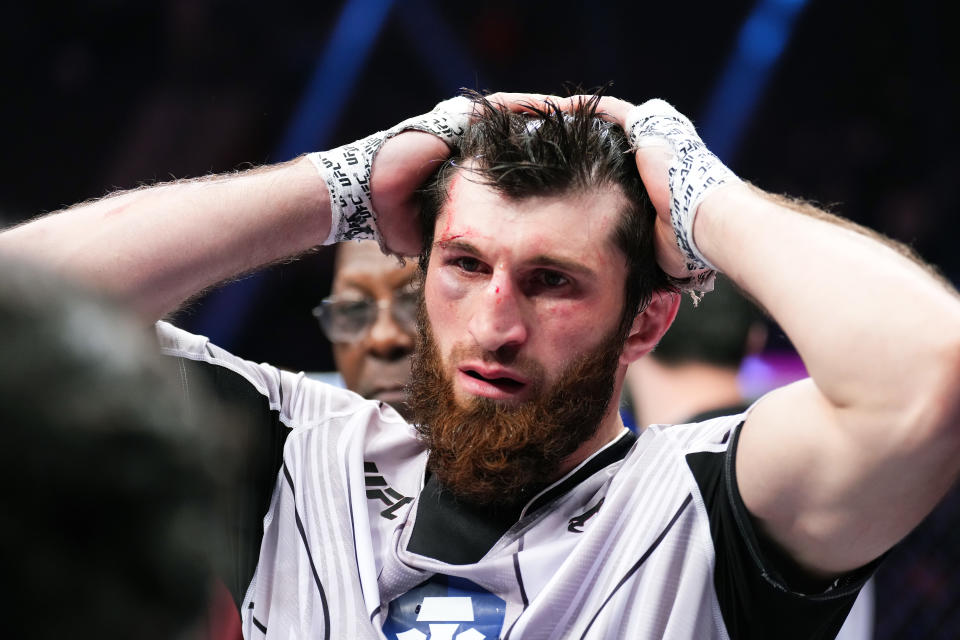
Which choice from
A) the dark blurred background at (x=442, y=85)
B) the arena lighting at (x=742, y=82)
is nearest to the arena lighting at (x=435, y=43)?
the dark blurred background at (x=442, y=85)

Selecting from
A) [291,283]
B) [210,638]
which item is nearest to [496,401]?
[210,638]

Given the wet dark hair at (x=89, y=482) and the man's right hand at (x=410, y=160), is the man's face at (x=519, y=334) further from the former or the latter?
the wet dark hair at (x=89, y=482)

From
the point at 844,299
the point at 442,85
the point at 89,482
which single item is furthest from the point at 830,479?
the point at 442,85

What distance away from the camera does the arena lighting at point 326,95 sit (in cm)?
525

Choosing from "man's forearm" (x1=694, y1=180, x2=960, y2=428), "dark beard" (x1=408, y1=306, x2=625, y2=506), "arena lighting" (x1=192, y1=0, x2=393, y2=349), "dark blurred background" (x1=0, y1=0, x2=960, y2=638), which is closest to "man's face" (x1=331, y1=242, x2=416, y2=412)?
"dark beard" (x1=408, y1=306, x2=625, y2=506)

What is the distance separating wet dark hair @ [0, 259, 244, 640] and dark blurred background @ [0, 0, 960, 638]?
4677 mm

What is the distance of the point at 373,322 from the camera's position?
124 inches

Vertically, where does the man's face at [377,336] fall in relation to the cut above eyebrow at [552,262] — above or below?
below

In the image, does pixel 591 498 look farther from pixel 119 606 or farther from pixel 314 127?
pixel 314 127

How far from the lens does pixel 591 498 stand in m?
1.80

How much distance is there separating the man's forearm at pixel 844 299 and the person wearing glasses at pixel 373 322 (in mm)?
1607

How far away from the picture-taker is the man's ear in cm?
195

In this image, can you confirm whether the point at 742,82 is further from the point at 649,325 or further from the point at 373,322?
the point at 649,325

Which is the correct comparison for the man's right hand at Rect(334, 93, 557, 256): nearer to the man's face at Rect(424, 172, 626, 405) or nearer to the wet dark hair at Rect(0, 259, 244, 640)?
the man's face at Rect(424, 172, 626, 405)
